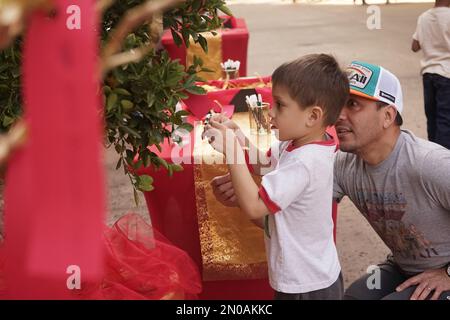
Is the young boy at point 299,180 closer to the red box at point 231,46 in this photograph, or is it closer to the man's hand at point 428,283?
the man's hand at point 428,283

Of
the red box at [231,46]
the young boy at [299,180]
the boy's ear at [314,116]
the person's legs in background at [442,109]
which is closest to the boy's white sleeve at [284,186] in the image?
the young boy at [299,180]

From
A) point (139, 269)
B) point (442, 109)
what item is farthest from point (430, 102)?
point (139, 269)

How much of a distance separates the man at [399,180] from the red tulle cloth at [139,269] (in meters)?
0.31

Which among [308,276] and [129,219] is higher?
[129,219]

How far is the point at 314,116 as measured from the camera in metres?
1.69

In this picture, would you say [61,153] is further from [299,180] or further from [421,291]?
[421,291]

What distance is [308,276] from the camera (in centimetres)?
173

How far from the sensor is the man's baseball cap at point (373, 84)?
190 centimetres

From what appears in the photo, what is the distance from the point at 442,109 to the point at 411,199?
2442 mm

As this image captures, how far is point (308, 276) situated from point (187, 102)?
1236mm

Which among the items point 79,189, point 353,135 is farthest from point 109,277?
point 79,189

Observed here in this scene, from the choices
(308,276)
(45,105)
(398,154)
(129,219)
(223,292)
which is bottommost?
(223,292)

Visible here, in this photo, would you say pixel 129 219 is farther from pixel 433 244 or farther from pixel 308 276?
pixel 433 244

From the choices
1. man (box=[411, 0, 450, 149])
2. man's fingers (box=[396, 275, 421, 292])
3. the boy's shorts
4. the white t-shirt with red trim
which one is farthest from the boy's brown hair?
man (box=[411, 0, 450, 149])
